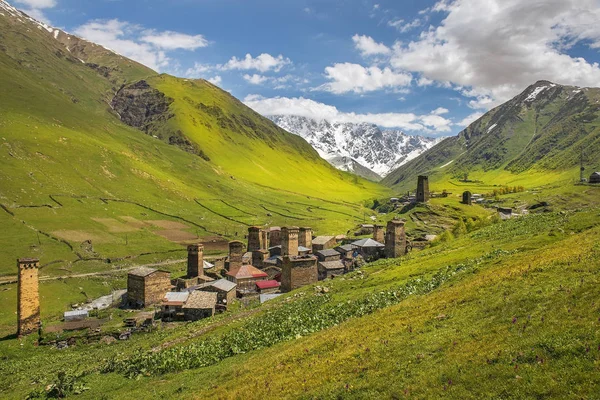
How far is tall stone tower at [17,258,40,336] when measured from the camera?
5425cm

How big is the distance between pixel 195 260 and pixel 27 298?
116 ft

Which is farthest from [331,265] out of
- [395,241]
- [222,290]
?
[222,290]

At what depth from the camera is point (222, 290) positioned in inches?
2849

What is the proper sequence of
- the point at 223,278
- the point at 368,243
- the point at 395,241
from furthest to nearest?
the point at 368,243
the point at 395,241
the point at 223,278

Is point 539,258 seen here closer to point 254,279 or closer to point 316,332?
point 316,332

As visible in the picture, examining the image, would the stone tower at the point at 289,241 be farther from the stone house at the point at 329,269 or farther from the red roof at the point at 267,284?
the red roof at the point at 267,284

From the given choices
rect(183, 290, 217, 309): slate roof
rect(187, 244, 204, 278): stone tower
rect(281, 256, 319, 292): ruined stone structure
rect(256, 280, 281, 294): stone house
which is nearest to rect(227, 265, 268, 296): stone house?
rect(256, 280, 281, 294): stone house

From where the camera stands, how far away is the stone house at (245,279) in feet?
267

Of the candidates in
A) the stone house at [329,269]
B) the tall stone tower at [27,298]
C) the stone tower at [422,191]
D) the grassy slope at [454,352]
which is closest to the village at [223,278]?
the tall stone tower at [27,298]

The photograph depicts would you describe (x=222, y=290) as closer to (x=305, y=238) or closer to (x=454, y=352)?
(x=305, y=238)

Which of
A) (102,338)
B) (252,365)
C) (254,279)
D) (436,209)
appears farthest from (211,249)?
(252,365)

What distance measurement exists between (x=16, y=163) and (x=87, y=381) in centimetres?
15049

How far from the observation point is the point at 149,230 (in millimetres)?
141375

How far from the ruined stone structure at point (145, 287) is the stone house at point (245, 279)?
574 inches
